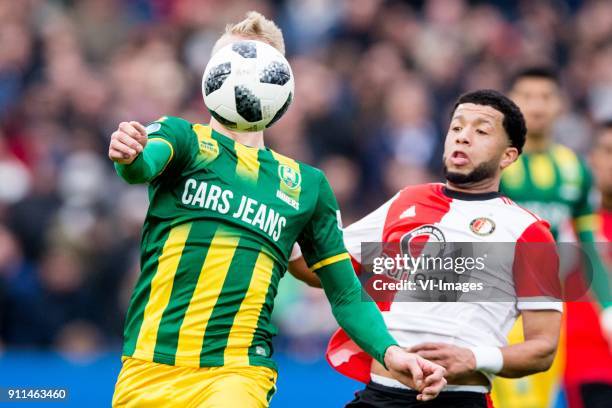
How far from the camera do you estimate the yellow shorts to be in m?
4.55

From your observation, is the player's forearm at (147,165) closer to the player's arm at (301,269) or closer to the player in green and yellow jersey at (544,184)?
the player's arm at (301,269)

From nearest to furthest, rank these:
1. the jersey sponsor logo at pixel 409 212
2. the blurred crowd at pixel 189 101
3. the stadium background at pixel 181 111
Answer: the jersey sponsor logo at pixel 409 212
the stadium background at pixel 181 111
the blurred crowd at pixel 189 101

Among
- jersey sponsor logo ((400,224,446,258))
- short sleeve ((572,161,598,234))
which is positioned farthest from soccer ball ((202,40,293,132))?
short sleeve ((572,161,598,234))

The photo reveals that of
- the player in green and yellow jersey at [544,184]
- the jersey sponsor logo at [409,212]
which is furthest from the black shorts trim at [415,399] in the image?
the player in green and yellow jersey at [544,184]

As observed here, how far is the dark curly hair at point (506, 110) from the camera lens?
5641mm

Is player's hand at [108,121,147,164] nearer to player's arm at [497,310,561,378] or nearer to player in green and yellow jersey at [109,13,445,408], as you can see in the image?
player in green and yellow jersey at [109,13,445,408]

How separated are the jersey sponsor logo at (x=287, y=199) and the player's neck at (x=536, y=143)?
338 cm

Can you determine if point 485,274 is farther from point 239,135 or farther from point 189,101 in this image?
point 189,101

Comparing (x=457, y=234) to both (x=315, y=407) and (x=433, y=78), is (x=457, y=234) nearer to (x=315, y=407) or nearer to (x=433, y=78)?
(x=315, y=407)

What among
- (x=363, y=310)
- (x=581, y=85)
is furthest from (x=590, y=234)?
(x=581, y=85)

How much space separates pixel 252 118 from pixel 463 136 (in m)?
1.19

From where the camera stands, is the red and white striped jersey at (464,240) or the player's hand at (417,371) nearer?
the player's hand at (417,371)

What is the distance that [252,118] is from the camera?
4.81m

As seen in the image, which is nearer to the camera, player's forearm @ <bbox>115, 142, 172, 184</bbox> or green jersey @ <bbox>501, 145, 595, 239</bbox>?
player's forearm @ <bbox>115, 142, 172, 184</bbox>
